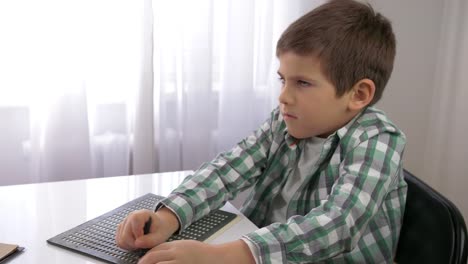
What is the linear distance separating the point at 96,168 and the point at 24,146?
24cm

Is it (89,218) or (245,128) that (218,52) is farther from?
(89,218)

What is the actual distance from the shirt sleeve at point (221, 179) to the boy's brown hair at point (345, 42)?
23 cm

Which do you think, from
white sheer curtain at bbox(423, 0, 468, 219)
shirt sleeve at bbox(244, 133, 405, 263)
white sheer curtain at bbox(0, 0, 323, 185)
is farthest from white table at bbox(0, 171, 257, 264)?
white sheer curtain at bbox(423, 0, 468, 219)

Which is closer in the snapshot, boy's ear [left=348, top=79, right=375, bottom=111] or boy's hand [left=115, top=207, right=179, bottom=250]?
boy's hand [left=115, top=207, right=179, bottom=250]

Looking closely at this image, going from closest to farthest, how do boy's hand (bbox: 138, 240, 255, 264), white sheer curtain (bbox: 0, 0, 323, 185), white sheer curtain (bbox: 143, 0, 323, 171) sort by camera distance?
boy's hand (bbox: 138, 240, 255, 264)
white sheer curtain (bbox: 0, 0, 323, 185)
white sheer curtain (bbox: 143, 0, 323, 171)

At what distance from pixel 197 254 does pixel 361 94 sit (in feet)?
1.61

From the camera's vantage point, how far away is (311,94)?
99 cm

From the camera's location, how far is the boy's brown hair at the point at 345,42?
0.98 meters

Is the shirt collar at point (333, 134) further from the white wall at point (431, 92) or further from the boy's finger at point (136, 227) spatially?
the white wall at point (431, 92)

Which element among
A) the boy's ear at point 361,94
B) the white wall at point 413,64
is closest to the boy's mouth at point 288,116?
the boy's ear at point 361,94

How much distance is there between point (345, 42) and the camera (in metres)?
0.99

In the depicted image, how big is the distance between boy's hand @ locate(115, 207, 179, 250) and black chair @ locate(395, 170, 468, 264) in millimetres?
429

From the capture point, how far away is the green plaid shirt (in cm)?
83

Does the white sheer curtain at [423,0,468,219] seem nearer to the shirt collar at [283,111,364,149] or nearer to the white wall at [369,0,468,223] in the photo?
the white wall at [369,0,468,223]
